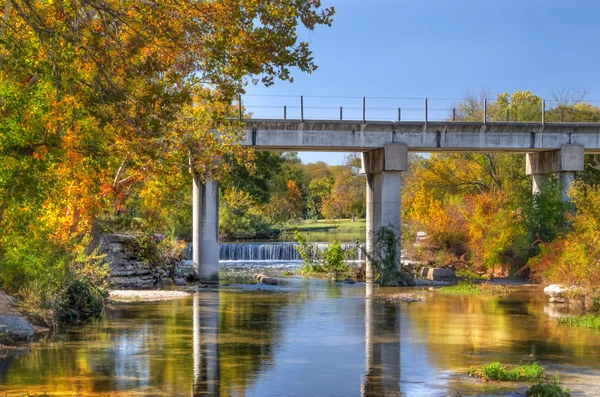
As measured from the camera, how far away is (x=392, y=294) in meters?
30.7

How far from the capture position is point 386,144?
121 feet

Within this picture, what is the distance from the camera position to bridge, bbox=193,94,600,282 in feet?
118

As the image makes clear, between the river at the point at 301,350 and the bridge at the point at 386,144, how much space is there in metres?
8.13

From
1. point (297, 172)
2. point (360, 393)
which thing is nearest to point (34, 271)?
point (360, 393)

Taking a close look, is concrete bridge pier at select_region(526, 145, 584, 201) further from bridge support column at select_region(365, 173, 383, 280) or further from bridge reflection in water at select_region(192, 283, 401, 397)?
bridge reflection in water at select_region(192, 283, 401, 397)

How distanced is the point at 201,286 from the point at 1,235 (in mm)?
16663

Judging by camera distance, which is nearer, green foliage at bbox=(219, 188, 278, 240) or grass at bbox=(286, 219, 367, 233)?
green foliage at bbox=(219, 188, 278, 240)

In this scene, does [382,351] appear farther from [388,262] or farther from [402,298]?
[388,262]

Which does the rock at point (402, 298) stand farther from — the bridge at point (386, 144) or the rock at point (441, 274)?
the rock at point (441, 274)

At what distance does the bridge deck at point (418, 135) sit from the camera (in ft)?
119

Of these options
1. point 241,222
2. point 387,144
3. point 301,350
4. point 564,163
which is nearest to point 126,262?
point 387,144

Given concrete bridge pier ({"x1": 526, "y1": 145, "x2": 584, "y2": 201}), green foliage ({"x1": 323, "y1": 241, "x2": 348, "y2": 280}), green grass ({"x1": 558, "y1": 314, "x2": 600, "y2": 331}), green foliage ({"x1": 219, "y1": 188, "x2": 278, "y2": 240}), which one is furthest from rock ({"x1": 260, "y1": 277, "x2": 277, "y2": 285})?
green foliage ({"x1": 219, "y1": 188, "x2": 278, "y2": 240})

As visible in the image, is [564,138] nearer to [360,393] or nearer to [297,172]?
[360,393]

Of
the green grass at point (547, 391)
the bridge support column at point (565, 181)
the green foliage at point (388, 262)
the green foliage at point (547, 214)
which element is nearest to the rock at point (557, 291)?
the green foliage at point (388, 262)
